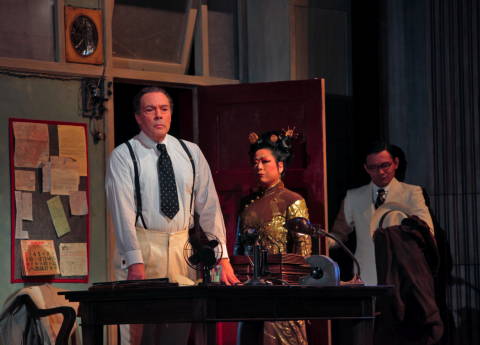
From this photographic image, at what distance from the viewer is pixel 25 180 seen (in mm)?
6719

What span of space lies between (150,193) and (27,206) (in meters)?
1.46

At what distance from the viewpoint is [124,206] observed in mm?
5402

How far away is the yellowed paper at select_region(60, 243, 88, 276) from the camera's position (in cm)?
680

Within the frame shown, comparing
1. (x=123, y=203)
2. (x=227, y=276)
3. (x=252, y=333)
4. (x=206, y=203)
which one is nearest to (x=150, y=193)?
(x=123, y=203)

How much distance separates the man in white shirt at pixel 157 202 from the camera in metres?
5.36

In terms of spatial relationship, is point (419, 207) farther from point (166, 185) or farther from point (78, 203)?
point (78, 203)

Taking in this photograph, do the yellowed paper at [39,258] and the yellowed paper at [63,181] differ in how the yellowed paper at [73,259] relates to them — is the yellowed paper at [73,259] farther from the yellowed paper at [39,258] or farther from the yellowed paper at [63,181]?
the yellowed paper at [63,181]

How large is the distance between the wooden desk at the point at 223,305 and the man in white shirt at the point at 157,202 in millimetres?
823

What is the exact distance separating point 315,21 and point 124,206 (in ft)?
9.97

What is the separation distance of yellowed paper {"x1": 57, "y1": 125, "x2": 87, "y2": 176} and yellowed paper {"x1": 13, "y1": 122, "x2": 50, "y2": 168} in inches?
4.2

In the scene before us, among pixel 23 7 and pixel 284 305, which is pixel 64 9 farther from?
pixel 284 305

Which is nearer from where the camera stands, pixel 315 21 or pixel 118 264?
pixel 118 264

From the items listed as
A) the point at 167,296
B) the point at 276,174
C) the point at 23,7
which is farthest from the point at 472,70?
the point at 167,296

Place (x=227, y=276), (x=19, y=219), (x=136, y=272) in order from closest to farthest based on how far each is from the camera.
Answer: (x=136, y=272) → (x=227, y=276) → (x=19, y=219)
